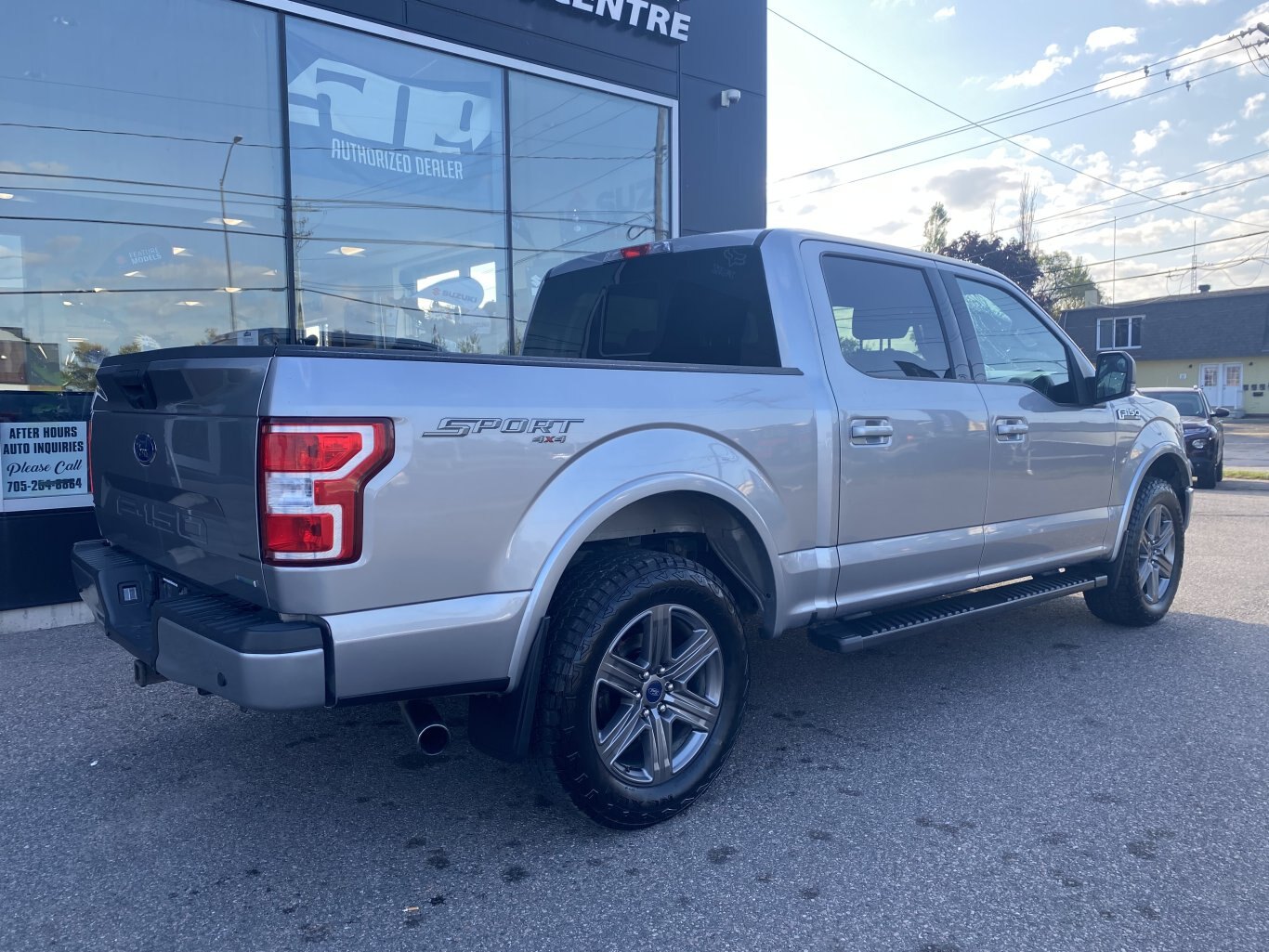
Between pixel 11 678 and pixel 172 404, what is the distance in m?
Result: 2.83

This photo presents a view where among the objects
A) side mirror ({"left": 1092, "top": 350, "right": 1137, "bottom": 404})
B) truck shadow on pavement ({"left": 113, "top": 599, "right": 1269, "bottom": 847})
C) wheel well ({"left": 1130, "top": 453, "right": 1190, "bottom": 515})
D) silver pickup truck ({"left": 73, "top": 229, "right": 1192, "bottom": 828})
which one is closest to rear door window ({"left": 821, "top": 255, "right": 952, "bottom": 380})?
silver pickup truck ({"left": 73, "top": 229, "right": 1192, "bottom": 828})

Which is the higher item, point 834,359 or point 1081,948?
point 834,359

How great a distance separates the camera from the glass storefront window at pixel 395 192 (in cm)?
736

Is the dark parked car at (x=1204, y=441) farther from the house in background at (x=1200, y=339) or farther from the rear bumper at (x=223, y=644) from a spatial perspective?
the house in background at (x=1200, y=339)

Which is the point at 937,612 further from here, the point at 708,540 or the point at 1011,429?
the point at 708,540

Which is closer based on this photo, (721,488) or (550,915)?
(550,915)

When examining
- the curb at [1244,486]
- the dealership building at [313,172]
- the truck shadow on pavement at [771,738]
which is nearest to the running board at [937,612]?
the truck shadow on pavement at [771,738]

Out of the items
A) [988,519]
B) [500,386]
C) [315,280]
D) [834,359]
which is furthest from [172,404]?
[315,280]

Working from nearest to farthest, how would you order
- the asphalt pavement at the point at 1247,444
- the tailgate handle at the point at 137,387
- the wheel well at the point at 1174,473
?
1. the tailgate handle at the point at 137,387
2. the wheel well at the point at 1174,473
3. the asphalt pavement at the point at 1247,444

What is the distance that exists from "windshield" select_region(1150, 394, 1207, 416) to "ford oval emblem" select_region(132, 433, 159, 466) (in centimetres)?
1434

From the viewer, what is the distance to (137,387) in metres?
3.03

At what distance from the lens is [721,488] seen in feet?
10.5

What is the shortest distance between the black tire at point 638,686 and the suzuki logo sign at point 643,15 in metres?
6.92

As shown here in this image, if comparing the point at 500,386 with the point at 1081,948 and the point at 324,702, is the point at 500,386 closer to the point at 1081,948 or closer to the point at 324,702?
the point at 324,702
